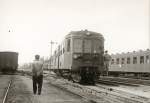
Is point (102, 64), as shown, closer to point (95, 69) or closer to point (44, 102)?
point (95, 69)

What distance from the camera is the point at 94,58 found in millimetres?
17703

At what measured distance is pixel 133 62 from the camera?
96.6 feet

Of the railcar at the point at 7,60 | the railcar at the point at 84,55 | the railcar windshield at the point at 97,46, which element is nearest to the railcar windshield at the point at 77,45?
the railcar at the point at 84,55

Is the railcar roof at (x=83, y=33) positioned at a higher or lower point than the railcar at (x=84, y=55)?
higher

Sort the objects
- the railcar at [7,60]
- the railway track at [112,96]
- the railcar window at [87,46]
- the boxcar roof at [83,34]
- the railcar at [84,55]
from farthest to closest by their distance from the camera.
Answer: the railcar at [7,60]
the boxcar roof at [83,34]
the railcar window at [87,46]
the railcar at [84,55]
the railway track at [112,96]

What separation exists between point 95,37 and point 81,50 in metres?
1.39

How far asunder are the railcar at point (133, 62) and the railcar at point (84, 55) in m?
9.55

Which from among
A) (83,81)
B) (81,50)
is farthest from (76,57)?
(83,81)

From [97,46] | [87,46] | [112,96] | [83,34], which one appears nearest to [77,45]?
[87,46]

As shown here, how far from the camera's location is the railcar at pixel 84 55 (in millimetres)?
17328

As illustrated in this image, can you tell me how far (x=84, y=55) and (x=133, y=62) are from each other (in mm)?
13210

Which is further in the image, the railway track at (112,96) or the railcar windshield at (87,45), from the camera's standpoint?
the railcar windshield at (87,45)

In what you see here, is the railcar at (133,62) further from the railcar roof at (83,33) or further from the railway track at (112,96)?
the railway track at (112,96)

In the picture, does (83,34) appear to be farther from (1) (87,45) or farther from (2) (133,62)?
(2) (133,62)
